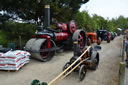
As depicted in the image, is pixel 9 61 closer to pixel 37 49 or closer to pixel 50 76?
pixel 37 49

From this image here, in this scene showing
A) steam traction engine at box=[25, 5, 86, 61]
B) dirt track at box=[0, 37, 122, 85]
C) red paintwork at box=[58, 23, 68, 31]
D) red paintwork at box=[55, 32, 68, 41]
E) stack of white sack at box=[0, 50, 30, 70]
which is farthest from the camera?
red paintwork at box=[58, 23, 68, 31]

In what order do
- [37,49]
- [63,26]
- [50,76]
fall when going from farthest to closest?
1. [63,26]
2. [37,49]
3. [50,76]

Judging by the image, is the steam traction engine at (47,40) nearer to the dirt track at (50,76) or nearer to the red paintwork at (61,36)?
the red paintwork at (61,36)

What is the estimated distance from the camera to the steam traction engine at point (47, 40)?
4.34 metres

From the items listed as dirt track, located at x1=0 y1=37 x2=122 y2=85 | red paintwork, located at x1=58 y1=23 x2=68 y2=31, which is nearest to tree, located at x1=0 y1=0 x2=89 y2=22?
red paintwork, located at x1=58 y1=23 x2=68 y2=31

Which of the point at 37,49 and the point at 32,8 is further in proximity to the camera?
the point at 32,8

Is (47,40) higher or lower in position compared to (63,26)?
lower

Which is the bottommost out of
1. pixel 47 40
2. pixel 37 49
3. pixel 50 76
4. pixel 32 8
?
pixel 50 76

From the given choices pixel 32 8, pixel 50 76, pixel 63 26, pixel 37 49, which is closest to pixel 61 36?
pixel 63 26

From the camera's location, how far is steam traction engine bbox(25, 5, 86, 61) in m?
4.34

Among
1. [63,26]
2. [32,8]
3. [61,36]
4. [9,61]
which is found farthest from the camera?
[32,8]

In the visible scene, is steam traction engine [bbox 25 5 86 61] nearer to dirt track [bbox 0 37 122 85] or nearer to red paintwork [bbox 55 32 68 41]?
red paintwork [bbox 55 32 68 41]

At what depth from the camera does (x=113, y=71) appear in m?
3.71

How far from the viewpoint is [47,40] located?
465 cm
